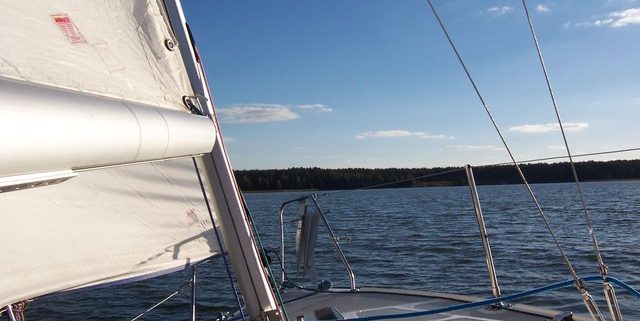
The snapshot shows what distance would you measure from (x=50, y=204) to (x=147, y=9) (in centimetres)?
78

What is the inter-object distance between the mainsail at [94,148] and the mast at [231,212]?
6cm

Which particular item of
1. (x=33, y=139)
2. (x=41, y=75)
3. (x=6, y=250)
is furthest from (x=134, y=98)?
(x=33, y=139)

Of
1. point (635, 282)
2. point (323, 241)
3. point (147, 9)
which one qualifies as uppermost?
point (147, 9)

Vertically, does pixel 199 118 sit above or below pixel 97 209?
above

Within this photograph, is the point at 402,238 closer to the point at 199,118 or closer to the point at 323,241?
the point at 323,241

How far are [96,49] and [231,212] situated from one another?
81cm

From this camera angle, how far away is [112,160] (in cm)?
164

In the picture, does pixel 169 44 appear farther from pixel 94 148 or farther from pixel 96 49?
pixel 94 148

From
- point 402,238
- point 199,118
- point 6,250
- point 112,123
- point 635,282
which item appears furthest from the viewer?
point 402,238

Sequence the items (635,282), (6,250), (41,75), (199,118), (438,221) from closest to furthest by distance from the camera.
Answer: (41,75) → (6,250) → (199,118) → (635,282) → (438,221)

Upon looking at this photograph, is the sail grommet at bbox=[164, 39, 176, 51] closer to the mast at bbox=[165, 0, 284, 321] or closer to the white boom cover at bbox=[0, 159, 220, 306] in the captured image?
the mast at bbox=[165, 0, 284, 321]

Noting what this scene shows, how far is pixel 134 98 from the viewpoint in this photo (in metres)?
2.23

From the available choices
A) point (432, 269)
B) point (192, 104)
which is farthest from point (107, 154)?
point (432, 269)

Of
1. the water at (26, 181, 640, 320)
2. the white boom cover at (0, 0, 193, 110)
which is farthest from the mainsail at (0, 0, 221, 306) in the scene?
the water at (26, 181, 640, 320)
